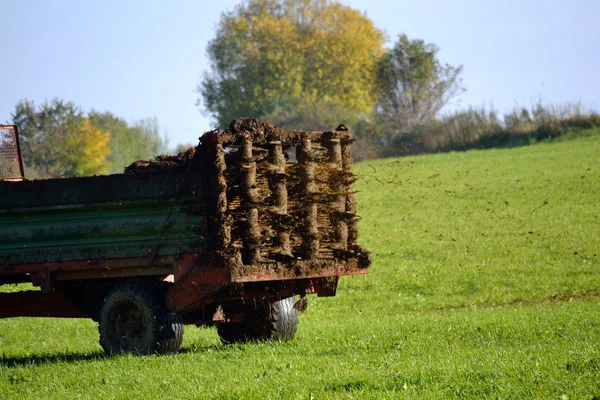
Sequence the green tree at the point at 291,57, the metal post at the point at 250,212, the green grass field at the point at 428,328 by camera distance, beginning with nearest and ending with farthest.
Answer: the green grass field at the point at 428,328 < the metal post at the point at 250,212 < the green tree at the point at 291,57

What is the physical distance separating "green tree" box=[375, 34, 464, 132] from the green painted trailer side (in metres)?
56.7

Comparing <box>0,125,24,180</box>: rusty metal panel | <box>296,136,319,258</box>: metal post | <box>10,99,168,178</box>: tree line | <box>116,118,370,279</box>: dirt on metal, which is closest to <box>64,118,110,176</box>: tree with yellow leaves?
<box>10,99,168,178</box>: tree line

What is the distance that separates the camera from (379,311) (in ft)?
60.1

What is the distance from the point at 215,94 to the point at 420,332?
72078 mm

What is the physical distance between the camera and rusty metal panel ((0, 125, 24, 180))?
1444 cm

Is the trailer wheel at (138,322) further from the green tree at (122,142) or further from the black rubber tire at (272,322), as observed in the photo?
the green tree at (122,142)

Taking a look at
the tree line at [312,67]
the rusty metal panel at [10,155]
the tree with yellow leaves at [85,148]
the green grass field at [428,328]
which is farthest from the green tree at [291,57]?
the rusty metal panel at [10,155]

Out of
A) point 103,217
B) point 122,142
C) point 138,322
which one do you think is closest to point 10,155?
point 103,217

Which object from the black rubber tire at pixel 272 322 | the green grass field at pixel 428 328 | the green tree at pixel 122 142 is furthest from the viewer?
the green tree at pixel 122 142

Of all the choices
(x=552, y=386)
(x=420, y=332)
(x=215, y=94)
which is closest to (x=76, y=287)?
(x=420, y=332)

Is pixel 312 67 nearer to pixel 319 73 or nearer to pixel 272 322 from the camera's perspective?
pixel 319 73

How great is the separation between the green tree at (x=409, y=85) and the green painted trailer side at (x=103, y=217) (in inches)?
2233

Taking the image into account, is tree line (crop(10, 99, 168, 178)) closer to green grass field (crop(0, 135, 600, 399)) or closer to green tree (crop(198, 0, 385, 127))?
green tree (crop(198, 0, 385, 127))

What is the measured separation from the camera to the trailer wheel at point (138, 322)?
38.5ft
